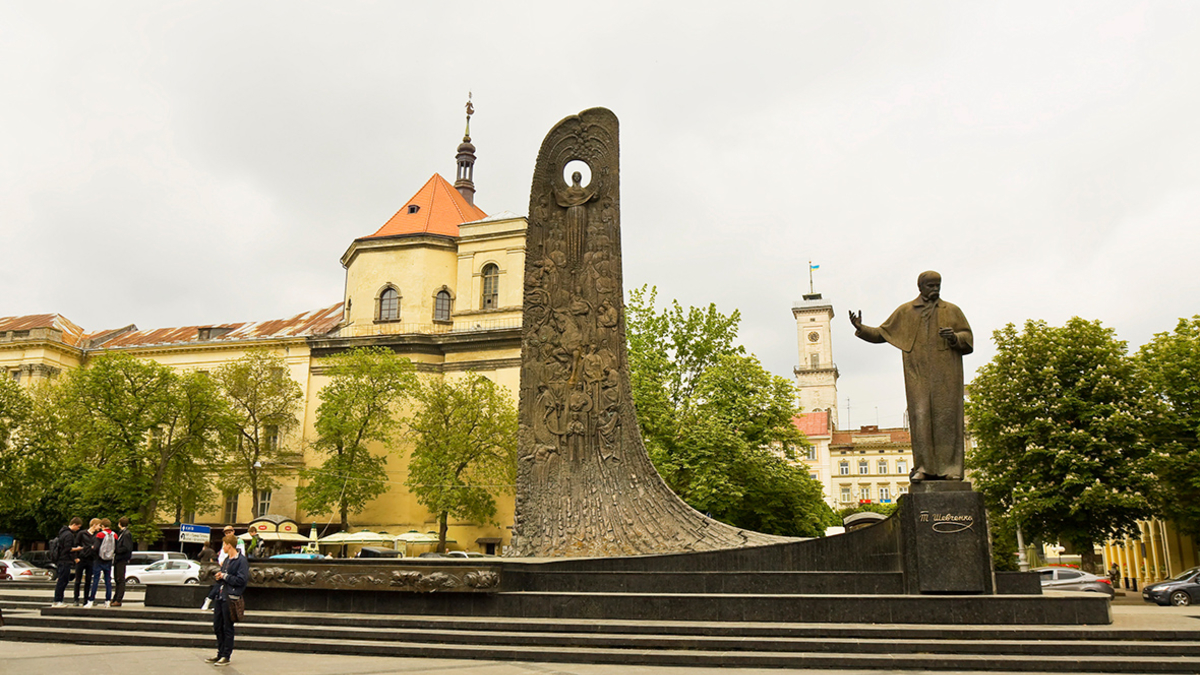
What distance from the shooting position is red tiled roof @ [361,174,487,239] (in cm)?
4419

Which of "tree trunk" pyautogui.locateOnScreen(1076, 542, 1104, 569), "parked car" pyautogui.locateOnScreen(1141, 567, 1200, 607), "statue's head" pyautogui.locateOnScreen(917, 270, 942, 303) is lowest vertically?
"parked car" pyautogui.locateOnScreen(1141, 567, 1200, 607)

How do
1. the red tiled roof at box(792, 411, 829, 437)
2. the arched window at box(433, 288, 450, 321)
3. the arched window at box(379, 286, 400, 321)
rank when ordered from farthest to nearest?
the red tiled roof at box(792, 411, 829, 437), the arched window at box(379, 286, 400, 321), the arched window at box(433, 288, 450, 321)

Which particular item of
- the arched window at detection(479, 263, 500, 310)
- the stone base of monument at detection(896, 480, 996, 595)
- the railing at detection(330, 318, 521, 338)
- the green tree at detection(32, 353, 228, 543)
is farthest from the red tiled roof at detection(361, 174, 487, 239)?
the stone base of monument at detection(896, 480, 996, 595)

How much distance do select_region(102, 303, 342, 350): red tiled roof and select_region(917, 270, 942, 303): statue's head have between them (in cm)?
4075

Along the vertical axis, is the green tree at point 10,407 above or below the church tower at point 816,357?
below

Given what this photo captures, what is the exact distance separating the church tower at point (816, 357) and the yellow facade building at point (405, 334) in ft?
183

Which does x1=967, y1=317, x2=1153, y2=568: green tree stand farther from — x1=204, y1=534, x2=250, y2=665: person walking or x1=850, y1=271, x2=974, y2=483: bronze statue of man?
x1=204, y1=534, x2=250, y2=665: person walking

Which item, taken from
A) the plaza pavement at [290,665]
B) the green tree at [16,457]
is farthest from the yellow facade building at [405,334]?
the plaza pavement at [290,665]

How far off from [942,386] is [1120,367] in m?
18.1

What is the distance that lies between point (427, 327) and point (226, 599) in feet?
112

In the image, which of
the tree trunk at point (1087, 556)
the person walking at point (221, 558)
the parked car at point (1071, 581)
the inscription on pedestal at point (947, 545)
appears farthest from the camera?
the tree trunk at point (1087, 556)

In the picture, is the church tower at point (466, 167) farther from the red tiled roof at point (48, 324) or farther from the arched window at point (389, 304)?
the red tiled roof at point (48, 324)

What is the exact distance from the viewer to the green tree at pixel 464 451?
1358 inches

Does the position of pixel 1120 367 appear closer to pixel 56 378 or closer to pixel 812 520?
pixel 812 520
